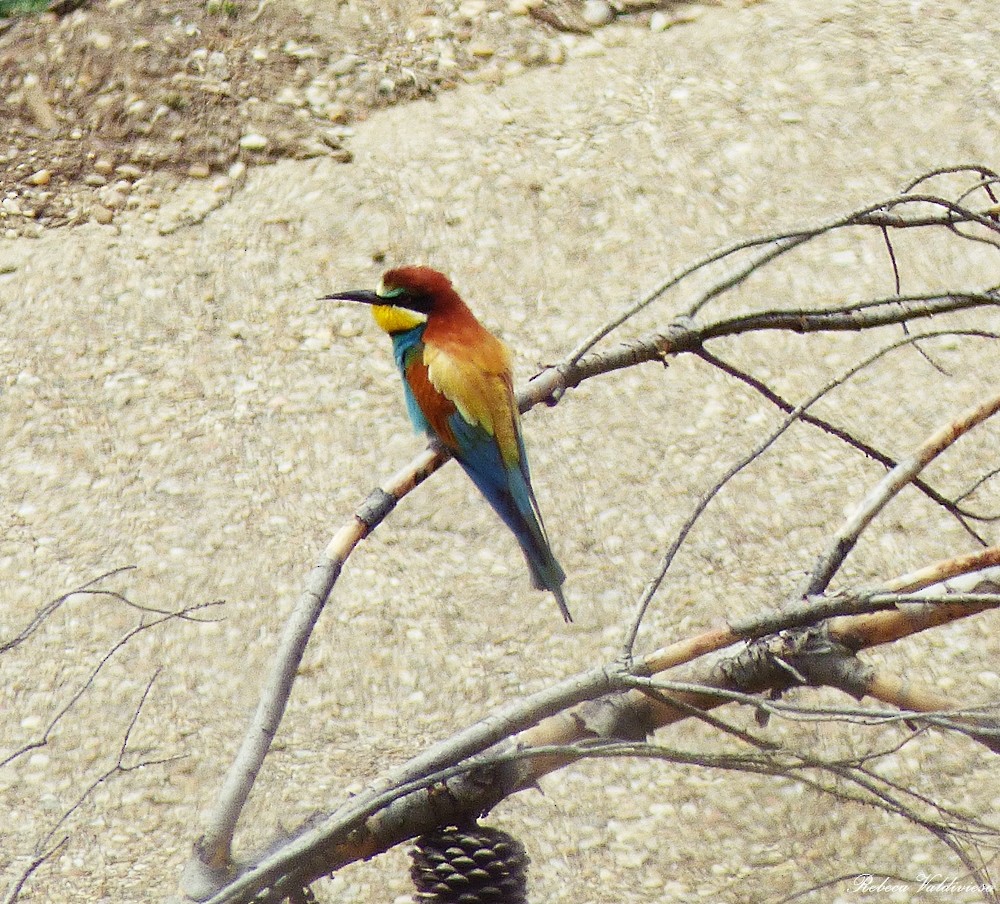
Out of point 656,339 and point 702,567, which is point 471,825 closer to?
point 656,339

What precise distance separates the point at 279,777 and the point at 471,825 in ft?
6.15

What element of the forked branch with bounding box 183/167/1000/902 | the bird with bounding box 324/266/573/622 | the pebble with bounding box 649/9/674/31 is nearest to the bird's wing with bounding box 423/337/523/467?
the bird with bounding box 324/266/573/622

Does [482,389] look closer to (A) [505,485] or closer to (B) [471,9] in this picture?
(A) [505,485]

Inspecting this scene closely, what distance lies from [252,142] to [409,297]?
2.59 meters

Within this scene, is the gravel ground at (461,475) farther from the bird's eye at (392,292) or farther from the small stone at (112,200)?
the bird's eye at (392,292)

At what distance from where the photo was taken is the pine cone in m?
1.53

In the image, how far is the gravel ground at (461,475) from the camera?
3201mm

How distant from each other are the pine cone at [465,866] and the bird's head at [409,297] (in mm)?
1187

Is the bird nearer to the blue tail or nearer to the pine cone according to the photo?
the blue tail

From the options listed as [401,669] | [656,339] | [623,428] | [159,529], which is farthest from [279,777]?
[656,339]

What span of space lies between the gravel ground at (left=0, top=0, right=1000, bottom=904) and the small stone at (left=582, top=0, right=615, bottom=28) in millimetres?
103

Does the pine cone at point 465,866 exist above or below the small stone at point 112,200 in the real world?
above

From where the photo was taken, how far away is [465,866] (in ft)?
5.01

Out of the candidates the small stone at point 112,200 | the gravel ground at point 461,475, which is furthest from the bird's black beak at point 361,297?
the small stone at point 112,200
